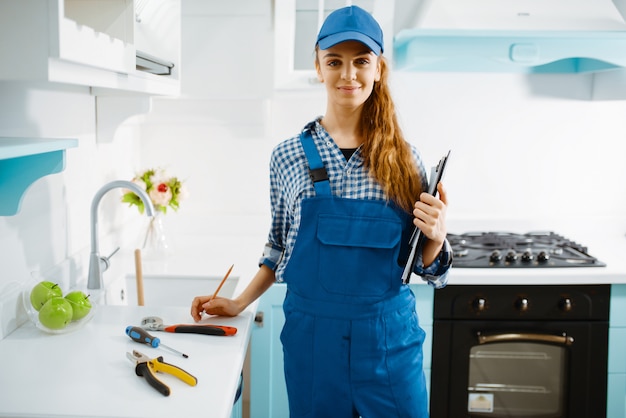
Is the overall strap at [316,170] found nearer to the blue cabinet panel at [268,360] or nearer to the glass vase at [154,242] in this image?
the blue cabinet panel at [268,360]

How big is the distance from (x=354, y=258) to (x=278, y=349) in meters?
0.91

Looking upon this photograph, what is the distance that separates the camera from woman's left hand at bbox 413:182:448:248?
60.4 inches

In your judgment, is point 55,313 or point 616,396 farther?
point 616,396

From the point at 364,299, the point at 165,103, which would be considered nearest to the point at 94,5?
the point at 364,299

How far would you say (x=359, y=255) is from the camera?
1606 millimetres

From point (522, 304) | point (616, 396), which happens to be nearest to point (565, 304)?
point (522, 304)

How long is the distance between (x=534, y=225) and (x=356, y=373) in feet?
5.42

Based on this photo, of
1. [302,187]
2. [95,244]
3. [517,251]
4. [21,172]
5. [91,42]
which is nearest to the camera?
[91,42]

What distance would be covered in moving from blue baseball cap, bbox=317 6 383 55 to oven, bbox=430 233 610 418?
1.09m

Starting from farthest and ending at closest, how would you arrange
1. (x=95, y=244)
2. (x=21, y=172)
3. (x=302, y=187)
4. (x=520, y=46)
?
1. (x=520, y=46)
2. (x=95, y=244)
3. (x=302, y=187)
4. (x=21, y=172)

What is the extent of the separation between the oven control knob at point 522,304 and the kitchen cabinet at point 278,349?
290 mm

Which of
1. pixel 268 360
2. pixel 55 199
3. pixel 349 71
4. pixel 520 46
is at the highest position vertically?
pixel 520 46

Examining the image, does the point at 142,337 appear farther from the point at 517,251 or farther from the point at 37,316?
the point at 517,251

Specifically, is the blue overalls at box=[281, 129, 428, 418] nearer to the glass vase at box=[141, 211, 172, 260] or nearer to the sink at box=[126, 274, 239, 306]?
the sink at box=[126, 274, 239, 306]
